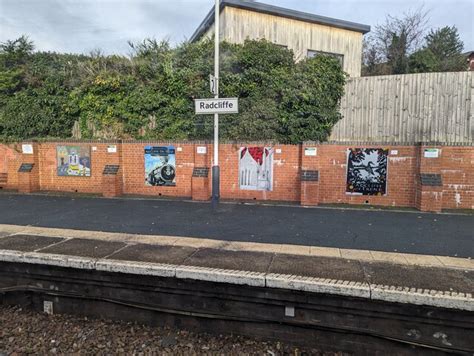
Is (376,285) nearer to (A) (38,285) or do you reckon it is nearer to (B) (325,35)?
(A) (38,285)

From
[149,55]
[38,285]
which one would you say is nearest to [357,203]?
[38,285]

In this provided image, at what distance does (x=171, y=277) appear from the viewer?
13.8 feet

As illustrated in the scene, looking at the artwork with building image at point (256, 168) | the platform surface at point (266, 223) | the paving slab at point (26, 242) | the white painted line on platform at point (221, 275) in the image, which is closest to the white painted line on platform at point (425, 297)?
the white painted line on platform at point (221, 275)

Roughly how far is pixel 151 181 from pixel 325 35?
1171 centimetres

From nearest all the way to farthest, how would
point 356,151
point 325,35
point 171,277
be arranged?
point 171,277
point 356,151
point 325,35

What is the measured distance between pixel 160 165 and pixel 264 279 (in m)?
8.40

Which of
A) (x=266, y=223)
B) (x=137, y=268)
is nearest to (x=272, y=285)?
(x=137, y=268)

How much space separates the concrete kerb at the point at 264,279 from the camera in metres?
3.48

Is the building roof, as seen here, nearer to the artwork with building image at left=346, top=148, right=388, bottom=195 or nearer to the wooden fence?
the wooden fence

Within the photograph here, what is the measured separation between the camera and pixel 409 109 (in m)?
11.0

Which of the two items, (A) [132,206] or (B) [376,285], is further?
(A) [132,206]

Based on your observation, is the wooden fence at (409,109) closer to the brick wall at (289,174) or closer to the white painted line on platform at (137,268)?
the brick wall at (289,174)

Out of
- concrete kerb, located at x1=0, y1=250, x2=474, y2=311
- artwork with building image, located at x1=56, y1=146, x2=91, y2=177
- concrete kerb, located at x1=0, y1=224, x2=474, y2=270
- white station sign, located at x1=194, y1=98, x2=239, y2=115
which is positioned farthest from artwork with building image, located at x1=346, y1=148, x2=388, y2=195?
artwork with building image, located at x1=56, y1=146, x2=91, y2=177

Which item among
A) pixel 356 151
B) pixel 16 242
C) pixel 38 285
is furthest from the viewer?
pixel 356 151
